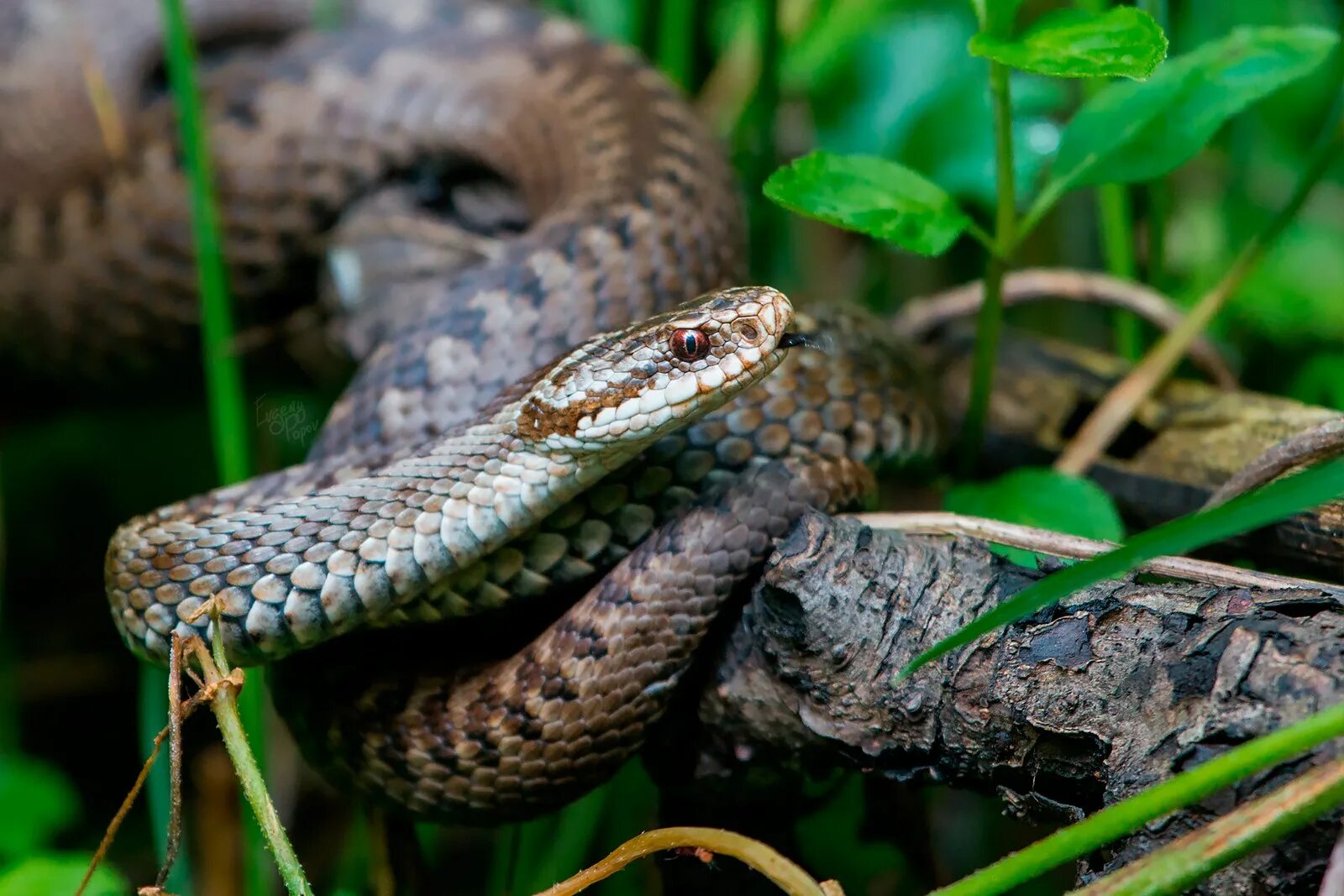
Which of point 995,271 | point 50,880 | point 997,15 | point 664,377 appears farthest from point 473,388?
point 997,15

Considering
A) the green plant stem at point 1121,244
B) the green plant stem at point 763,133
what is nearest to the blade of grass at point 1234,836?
the green plant stem at point 1121,244

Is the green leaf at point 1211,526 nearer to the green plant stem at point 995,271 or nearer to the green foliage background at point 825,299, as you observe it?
the green foliage background at point 825,299

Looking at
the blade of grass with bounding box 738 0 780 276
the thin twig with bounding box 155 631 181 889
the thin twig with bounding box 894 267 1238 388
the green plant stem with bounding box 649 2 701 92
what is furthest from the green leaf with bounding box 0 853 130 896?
the green plant stem with bounding box 649 2 701 92

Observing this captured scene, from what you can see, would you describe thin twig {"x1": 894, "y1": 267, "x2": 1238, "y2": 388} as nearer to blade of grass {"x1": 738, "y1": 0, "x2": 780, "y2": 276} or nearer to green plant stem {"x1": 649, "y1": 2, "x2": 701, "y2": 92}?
blade of grass {"x1": 738, "y1": 0, "x2": 780, "y2": 276}

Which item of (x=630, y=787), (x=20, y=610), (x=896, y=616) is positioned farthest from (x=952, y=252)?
(x=20, y=610)

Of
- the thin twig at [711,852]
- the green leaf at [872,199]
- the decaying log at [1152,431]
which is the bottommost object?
the thin twig at [711,852]

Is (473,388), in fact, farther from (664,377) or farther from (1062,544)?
(1062,544)

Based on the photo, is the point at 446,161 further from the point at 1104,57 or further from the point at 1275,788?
the point at 1275,788
